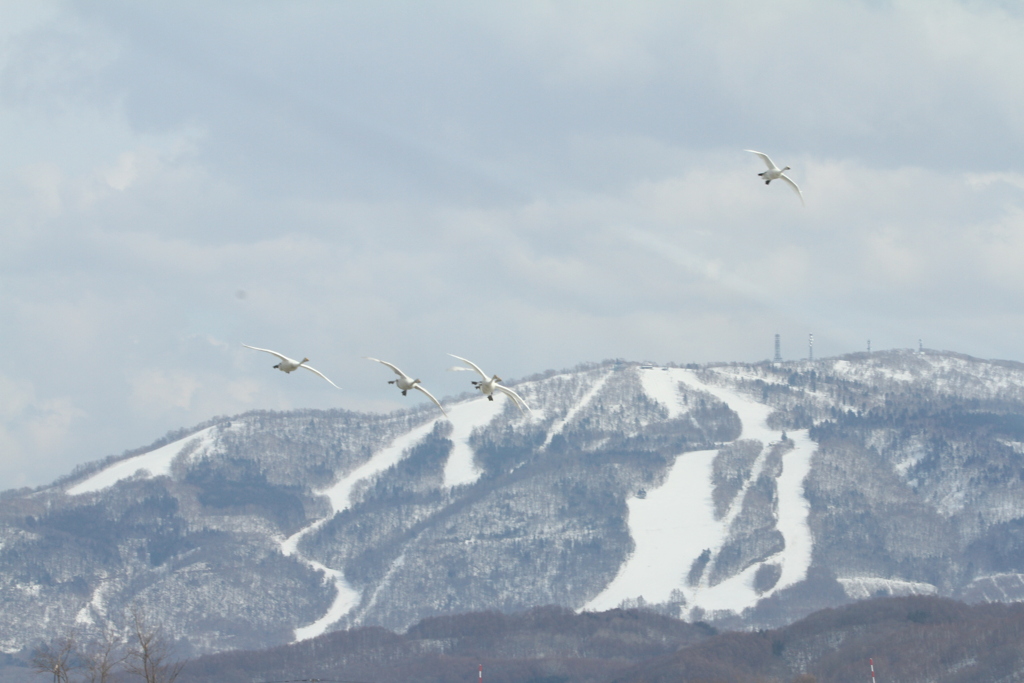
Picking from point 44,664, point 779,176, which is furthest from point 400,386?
point 44,664

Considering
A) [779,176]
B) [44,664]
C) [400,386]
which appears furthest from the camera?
[44,664]

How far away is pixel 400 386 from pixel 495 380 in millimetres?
6383

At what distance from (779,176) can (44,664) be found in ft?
249

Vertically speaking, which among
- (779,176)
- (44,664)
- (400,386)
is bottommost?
(44,664)

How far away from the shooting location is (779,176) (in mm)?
107688

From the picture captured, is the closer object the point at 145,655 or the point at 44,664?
the point at 145,655

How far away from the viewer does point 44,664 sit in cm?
12144

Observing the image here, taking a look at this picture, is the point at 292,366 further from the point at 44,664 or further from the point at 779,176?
the point at 44,664

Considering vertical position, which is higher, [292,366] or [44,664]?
[292,366]

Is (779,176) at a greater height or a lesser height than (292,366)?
greater

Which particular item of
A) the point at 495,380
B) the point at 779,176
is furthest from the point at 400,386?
the point at 779,176

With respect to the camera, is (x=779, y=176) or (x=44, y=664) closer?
(x=779, y=176)

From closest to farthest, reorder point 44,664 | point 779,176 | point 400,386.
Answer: point 400,386 < point 779,176 < point 44,664

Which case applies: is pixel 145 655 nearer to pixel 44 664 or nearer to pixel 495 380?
pixel 44 664
